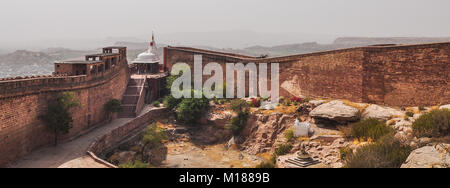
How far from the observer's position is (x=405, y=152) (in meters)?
14.0

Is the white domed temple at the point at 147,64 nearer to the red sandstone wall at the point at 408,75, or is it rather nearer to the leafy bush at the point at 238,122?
the leafy bush at the point at 238,122

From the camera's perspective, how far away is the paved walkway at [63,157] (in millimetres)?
16891

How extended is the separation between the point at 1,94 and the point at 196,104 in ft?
43.9

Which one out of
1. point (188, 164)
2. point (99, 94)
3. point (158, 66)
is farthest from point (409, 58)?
point (158, 66)

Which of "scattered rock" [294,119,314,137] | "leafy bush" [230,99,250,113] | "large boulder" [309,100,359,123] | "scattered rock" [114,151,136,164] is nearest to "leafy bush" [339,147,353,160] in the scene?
"large boulder" [309,100,359,123]

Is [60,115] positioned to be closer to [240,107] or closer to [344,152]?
[240,107]

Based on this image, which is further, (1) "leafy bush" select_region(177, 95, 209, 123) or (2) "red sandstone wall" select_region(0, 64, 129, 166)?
(1) "leafy bush" select_region(177, 95, 209, 123)

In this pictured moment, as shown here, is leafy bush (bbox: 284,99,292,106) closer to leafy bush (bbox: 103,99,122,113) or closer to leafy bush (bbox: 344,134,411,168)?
leafy bush (bbox: 344,134,411,168)

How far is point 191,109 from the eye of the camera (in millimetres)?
26734

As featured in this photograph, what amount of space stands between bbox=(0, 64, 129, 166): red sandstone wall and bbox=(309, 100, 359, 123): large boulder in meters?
14.1

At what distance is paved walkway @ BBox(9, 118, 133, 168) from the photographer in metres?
16.9

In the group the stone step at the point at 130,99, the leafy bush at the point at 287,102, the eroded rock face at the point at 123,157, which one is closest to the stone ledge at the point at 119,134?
the eroded rock face at the point at 123,157

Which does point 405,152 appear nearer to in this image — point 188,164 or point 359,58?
point 359,58

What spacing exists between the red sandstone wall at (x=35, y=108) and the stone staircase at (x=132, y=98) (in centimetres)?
228
